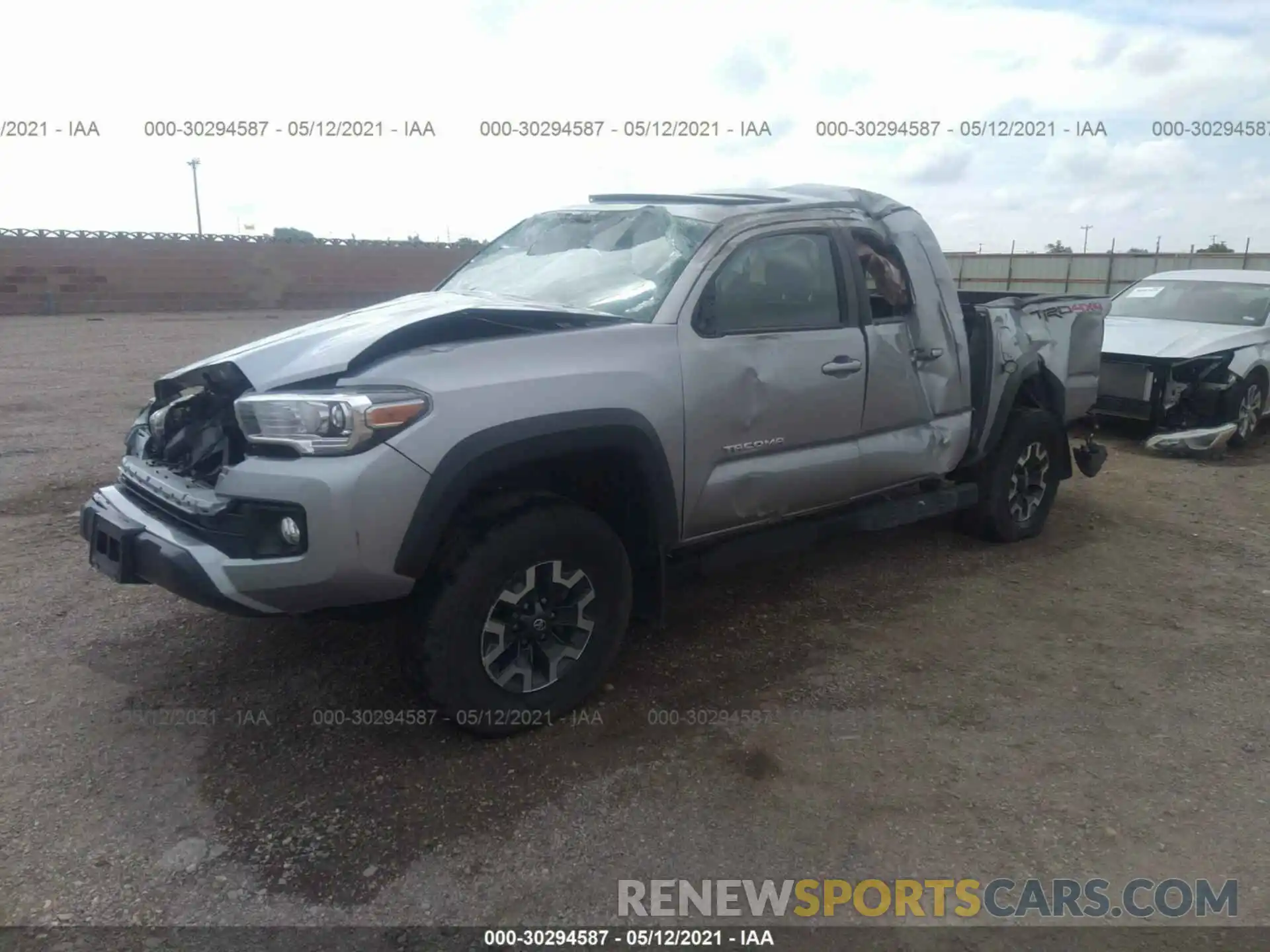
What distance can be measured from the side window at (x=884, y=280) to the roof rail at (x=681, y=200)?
0.50m

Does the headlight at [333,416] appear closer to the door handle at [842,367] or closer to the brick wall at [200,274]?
the door handle at [842,367]

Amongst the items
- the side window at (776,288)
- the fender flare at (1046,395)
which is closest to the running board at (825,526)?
the fender flare at (1046,395)

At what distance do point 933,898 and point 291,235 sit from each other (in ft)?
107

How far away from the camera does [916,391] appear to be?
4602 millimetres

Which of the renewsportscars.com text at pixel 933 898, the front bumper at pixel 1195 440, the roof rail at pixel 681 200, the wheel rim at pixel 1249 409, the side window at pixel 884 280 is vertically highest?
the roof rail at pixel 681 200

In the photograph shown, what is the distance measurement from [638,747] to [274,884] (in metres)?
1.28

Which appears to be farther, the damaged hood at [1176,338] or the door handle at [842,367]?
the damaged hood at [1176,338]

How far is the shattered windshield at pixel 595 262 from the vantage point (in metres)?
3.78

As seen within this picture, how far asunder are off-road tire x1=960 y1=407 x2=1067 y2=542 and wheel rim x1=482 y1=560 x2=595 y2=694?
2.95 m

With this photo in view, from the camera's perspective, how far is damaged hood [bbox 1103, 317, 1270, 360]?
8.57 m

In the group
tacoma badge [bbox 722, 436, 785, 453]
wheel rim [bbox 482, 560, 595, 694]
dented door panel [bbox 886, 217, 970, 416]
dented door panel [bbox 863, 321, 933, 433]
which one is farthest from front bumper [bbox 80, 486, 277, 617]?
dented door panel [bbox 886, 217, 970, 416]

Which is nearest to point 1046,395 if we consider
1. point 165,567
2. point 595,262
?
point 595,262

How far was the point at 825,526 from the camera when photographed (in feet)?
14.1

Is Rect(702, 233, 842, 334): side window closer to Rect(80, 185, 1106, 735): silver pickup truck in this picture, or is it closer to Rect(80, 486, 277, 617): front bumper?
Rect(80, 185, 1106, 735): silver pickup truck
